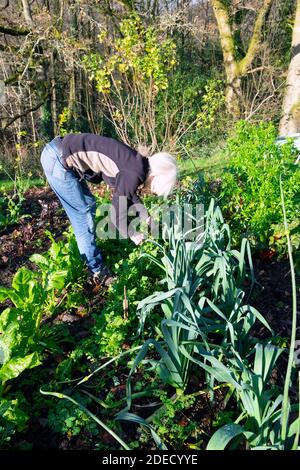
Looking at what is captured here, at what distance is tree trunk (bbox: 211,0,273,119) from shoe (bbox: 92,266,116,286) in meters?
7.23

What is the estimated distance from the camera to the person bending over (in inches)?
95.3

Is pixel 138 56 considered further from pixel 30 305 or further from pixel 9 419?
pixel 9 419

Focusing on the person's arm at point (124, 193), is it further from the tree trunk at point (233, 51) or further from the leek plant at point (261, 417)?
the tree trunk at point (233, 51)

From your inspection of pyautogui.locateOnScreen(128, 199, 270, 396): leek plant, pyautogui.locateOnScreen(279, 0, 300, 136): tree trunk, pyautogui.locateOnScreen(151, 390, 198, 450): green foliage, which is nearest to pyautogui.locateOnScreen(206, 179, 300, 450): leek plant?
pyautogui.locateOnScreen(128, 199, 270, 396): leek plant

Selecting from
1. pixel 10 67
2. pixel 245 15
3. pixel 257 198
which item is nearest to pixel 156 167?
pixel 257 198

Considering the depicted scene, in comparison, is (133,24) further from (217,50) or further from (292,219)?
(217,50)

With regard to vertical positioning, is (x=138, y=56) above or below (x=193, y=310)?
above

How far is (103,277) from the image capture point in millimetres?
3049

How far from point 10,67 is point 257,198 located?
301 inches

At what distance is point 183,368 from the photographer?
1.81m

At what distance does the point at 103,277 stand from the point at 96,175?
2.87 ft

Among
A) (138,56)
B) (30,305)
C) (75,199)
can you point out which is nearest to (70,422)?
(30,305)

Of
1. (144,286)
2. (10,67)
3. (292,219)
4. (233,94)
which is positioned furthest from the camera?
(233,94)

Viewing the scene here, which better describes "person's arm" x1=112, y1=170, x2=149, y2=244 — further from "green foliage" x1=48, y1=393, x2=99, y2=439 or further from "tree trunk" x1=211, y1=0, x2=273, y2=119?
"tree trunk" x1=211, y1=0, x2=273, y2=119
